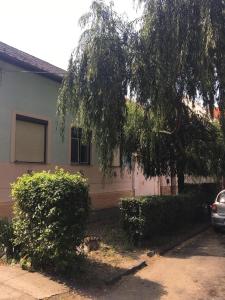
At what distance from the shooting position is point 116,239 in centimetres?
1138

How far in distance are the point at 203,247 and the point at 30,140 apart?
6527mm

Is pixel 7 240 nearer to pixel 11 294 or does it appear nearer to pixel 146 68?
pixel 11 294

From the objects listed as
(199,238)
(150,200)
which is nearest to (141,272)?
(150,200)

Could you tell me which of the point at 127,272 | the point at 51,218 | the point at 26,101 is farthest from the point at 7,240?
the point at 26,101

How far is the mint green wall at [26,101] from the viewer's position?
13.0 m

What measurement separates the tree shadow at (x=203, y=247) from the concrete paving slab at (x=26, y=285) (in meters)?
3.92

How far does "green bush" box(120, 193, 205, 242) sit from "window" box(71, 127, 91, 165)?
Answer: 4.73m

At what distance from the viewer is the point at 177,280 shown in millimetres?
8148

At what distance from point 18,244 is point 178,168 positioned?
856 centimetres

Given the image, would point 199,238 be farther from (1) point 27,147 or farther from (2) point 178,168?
(1) point 27,147

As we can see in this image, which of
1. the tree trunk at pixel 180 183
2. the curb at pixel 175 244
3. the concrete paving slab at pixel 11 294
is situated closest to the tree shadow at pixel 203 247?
the curb at pixel 175 244

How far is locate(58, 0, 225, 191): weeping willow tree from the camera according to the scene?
10.8 metres

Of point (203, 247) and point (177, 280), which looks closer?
point (177, 280)

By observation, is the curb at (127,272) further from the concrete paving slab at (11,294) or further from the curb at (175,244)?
the concrete paving slab at (11,294)
